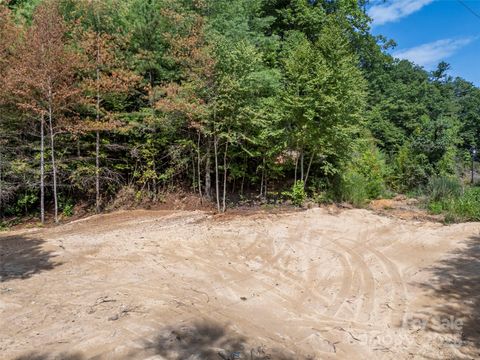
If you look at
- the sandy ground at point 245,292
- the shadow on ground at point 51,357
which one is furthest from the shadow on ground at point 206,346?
the shadow on ground at point 51,357

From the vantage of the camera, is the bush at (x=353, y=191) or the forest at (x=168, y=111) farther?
the bush at (x=353, y=191)

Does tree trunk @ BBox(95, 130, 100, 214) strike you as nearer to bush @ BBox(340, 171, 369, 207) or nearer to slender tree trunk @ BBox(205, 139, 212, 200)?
slender tree trunk @ BBox(205, 139, 212, 200)

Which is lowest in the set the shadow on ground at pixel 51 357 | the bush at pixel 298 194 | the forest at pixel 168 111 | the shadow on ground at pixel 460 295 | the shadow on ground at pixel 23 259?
the shadow on ground at pixel 460 295

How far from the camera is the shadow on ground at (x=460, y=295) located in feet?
11.1

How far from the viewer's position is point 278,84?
9.80 metres

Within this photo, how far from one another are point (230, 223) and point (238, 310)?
3813 millimetres

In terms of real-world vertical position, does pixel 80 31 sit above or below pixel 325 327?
above

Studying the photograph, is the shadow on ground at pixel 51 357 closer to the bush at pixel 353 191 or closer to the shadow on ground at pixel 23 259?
the shadow on ground at pixel 23 259

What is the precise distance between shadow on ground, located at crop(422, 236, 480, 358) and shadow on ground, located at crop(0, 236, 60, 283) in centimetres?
518

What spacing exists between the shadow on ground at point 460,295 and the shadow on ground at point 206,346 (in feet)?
5.80

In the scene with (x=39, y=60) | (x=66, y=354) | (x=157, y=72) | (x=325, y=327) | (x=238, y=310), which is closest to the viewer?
(x=66, y=354)

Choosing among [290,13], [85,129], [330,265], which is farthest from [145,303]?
[290,13]

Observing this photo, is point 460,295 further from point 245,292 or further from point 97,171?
point 97,171

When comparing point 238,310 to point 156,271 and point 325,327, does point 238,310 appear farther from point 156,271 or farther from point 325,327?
point 156,271
